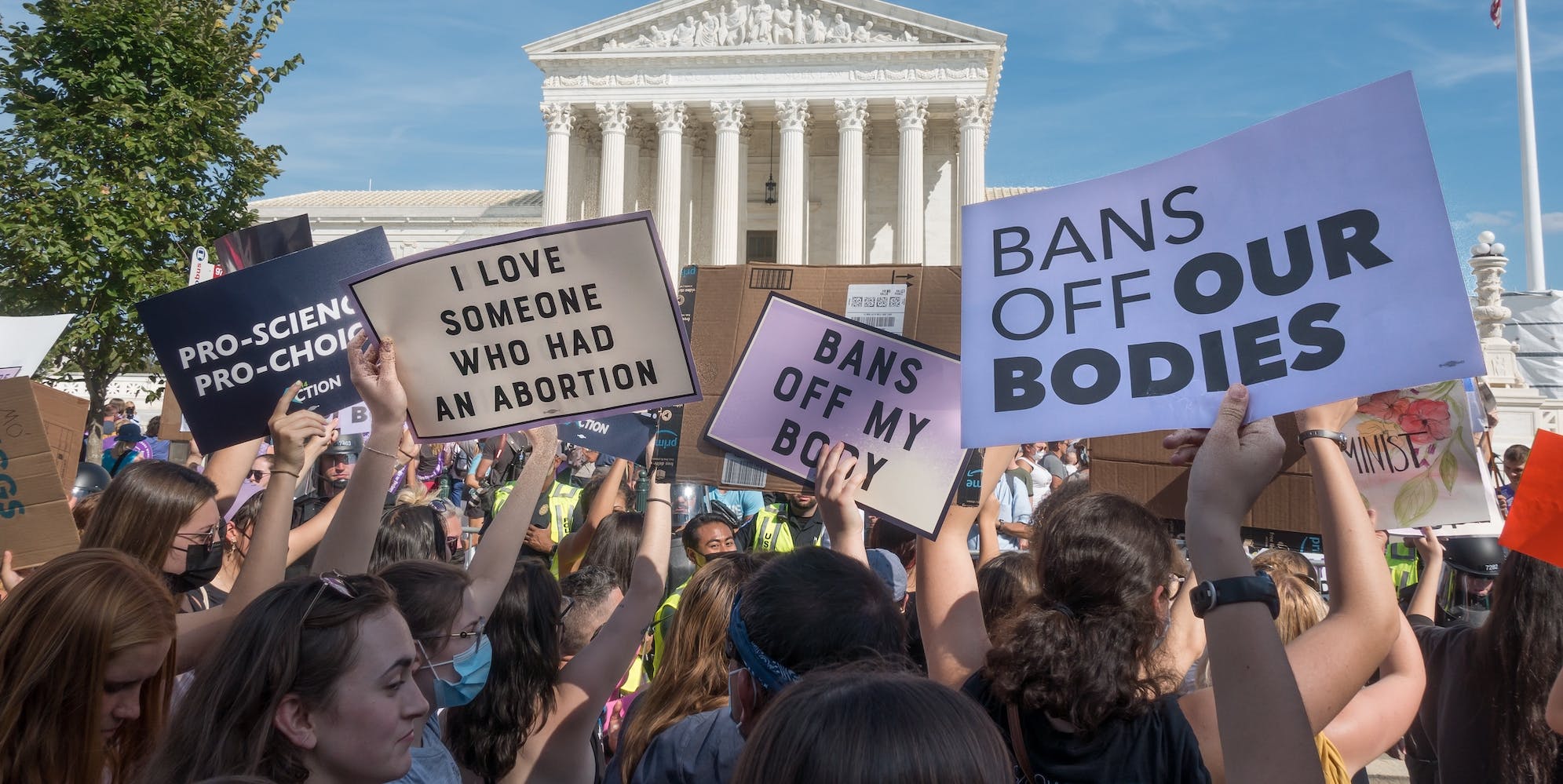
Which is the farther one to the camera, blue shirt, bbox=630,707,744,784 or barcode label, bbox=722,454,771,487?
barcode label, bbox=722,454,771,487

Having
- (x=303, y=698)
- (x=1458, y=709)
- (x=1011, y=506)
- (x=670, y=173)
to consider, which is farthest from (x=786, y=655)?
(x=670, y=173)

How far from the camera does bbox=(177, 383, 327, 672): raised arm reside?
9.22ft

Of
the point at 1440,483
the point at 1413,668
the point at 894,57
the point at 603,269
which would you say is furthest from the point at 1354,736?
the point at 894,57

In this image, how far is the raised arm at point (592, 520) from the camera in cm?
478

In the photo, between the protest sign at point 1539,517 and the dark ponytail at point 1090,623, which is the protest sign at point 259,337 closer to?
the dark ponytail at point 1090,623

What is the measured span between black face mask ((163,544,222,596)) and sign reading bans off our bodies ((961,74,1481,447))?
7.25ft

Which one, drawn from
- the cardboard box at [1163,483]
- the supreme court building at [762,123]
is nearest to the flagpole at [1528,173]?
the supreme court building at [762,123]

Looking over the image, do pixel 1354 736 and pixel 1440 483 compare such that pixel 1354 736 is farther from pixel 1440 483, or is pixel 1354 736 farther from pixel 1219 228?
pixel 1440 483

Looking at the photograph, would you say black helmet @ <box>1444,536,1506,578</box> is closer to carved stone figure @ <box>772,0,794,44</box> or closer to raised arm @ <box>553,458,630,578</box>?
raised arm @ <box>553,458,630,578</box>

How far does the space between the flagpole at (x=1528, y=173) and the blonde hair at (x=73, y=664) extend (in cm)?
2706

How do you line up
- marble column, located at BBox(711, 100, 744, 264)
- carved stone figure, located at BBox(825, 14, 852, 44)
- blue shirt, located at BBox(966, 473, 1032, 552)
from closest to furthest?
blue shirt, located at BBox(966, 473, 1032, 552)
marble column, located at BBox(711, 100, 744, 264)
carved stone figure, located at BBox(825, 14, 852, 44)

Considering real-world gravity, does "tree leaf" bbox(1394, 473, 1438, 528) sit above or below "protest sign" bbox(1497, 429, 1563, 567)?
below

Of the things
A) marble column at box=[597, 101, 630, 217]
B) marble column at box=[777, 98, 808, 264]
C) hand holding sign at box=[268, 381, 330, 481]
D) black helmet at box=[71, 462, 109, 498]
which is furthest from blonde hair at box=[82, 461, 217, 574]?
marble column at box=[597, 101, 630, 217]

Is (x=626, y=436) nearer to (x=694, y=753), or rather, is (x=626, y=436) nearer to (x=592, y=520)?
(x=592, y=520)
